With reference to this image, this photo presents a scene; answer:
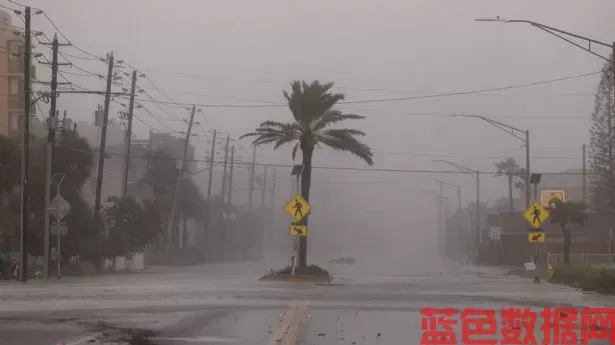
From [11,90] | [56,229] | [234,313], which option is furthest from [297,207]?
[11,90]

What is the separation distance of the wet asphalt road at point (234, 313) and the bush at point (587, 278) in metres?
3.43

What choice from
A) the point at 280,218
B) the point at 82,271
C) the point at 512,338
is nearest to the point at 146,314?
the point at 512,338

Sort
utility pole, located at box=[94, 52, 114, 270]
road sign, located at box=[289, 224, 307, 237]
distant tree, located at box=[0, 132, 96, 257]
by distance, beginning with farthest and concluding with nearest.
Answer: utility pole, located at box=[94, 52, 114, 270], distant tree, located at box=[0, 132, 96, 257], road sign, located at box=[289, 224, 307, 237]

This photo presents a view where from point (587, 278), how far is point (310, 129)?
17616 millimetres

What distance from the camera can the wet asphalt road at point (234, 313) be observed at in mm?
14523

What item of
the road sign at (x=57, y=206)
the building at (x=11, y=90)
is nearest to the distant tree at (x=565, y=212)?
the road sign at (x=57, y=206)

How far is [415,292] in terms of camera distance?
2834 cm

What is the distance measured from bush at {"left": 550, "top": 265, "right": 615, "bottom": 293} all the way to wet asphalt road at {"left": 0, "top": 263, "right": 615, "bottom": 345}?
11.2 feet

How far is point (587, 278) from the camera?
3325 centimetres

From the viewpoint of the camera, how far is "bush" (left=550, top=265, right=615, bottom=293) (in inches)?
1203

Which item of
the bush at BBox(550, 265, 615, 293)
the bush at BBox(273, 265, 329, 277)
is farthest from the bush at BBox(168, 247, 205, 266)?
the bush at BBox(550, 265, 615, 293)

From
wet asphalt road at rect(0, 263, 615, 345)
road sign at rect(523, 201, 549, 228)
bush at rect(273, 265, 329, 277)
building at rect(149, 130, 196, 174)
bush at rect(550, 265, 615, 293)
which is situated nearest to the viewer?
wet asphalt road at rect(0, 263, 615, 345)

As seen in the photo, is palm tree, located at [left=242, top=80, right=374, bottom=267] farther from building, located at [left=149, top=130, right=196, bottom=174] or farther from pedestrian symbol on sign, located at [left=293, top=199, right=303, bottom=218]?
building, located at [left=149, top=130, right=196, bottom=174]

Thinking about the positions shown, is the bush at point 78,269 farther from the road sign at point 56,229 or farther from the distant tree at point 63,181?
the road sign at point 56,229
